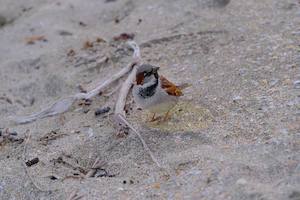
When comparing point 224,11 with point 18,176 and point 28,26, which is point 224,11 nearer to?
point 28,26

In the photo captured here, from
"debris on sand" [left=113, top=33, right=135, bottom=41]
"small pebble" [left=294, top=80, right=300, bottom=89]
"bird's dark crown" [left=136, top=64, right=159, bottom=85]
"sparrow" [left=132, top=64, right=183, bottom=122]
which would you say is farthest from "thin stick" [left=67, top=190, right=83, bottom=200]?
"debris on sand" [left=113, top=33, right=135, bottom=41]

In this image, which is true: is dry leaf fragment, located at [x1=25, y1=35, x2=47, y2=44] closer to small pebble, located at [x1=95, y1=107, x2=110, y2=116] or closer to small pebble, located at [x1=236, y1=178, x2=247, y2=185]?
small pebble, located at [x1=95, y1=107, x2=110, y2=116]

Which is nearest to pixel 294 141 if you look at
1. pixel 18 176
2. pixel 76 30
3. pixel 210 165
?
pixel 210 165

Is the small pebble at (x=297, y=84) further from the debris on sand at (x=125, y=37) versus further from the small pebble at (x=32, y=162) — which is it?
the debris on sand at (x=125, y=37)

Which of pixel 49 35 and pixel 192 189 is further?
pixel 49 35

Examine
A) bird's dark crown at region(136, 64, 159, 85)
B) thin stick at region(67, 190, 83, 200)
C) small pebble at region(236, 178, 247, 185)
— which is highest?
bird's dark crown at region(136, 64, 159, 85)

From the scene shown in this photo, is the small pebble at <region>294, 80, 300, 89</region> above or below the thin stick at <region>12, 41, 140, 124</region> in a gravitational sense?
above

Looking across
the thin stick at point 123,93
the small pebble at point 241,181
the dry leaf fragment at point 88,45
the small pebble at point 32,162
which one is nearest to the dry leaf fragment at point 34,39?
the dry leaf fragment at point 88,45
